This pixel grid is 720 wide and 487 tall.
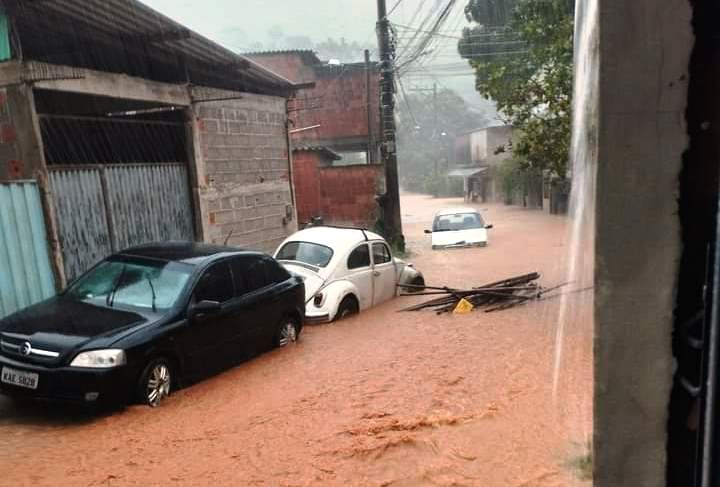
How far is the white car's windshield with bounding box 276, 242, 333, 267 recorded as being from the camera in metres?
9.64

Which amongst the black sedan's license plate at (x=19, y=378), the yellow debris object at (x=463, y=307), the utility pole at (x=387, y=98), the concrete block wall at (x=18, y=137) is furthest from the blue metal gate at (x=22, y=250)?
the utility pole at (x=387, y=98)

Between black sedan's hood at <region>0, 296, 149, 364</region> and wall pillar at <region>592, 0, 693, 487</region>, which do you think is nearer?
wall pillar at <region>592, 0, 693, 487</region>

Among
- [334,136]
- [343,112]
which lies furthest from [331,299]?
[343,112]

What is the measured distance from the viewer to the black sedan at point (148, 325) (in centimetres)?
502

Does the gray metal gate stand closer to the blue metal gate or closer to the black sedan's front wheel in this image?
the blue metal gate

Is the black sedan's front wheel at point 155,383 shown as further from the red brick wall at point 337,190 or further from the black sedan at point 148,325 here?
the red brick wall at point 337,190

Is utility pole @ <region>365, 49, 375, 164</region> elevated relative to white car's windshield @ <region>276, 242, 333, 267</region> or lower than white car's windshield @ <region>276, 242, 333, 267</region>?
elevated

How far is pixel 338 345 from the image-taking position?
26.5ft

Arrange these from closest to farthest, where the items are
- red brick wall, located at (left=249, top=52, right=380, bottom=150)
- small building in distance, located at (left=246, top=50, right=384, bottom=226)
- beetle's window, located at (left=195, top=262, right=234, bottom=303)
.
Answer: beetle's window, located at (left=195, top=262, right=234, bottom=303)
small building in distance, located at (left=246, top=50, right=384, bottom=226)
red brick wall, located at (left=249, top=52, right=380, bottom=150)

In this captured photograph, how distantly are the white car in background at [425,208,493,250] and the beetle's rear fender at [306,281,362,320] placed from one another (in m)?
9.50

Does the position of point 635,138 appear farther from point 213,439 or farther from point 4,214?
point 4,214

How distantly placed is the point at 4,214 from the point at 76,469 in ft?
15.3

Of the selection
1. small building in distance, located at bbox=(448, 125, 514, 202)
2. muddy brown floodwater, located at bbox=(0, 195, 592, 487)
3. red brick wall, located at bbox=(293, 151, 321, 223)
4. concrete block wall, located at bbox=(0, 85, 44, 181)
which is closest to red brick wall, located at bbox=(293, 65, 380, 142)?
red brick wall, located at bbox=(293, 151, 321, 223)

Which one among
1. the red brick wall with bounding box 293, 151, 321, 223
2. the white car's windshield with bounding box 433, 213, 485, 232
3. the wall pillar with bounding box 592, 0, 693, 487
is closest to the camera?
the wall pillar with bounding box 592, 0, 693, 487
